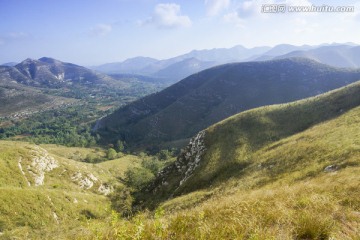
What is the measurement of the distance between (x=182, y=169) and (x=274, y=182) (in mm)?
33676

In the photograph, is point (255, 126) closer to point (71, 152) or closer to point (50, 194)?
point (50, 194)

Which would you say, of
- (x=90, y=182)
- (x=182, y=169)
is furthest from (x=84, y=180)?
(x=182, y=169)

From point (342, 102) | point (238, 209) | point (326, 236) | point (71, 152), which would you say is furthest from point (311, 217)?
point (71, 152)

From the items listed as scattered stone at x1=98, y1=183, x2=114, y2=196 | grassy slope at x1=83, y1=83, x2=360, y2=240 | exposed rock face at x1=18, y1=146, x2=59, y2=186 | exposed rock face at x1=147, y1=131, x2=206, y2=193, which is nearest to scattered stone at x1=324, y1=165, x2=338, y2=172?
grassy slope at x1=83, y1=83, x2=360, y2=240

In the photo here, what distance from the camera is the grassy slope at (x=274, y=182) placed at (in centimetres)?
670

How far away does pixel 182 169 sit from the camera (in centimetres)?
5703

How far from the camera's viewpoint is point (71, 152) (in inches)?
6412

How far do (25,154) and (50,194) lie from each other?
26.5 m

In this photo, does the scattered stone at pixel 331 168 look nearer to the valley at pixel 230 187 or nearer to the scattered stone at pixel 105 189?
the valley at pixel 230 187

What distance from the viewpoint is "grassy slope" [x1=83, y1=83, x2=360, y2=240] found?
670cm

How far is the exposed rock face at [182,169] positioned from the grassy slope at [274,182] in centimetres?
275

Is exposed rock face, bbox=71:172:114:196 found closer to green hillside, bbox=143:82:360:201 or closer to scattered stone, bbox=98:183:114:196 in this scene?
scattered stone, bbox=98:183:114:196

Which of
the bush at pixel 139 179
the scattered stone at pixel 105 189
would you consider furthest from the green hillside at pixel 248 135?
the scattered stone at pixel 105 189

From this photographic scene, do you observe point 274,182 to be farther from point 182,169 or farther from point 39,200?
point 39,200
